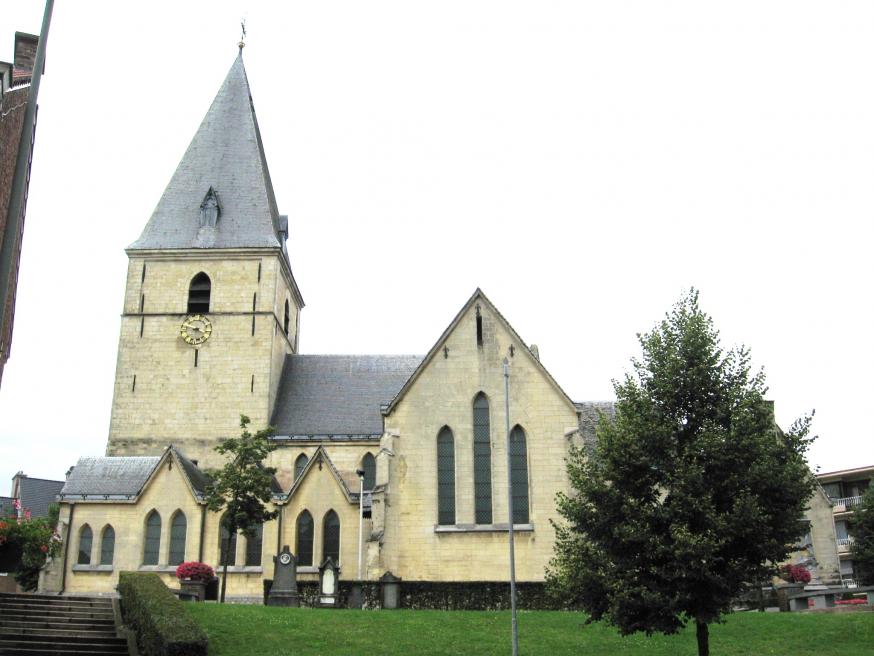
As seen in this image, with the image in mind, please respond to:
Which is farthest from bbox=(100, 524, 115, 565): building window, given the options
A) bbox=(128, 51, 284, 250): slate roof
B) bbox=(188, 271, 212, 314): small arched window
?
bbox=(128, 51, 284, 250): slate roof

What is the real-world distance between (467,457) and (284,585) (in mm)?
8201

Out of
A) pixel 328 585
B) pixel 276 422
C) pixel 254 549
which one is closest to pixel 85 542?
pixel 254 549

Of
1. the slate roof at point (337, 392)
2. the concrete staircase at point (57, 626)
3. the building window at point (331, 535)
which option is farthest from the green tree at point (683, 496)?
the slate roof at point (337, 392)

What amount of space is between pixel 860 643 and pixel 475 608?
1112 cm

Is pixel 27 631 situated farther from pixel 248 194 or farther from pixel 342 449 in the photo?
pixel 248 194

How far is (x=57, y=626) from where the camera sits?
21406 mm

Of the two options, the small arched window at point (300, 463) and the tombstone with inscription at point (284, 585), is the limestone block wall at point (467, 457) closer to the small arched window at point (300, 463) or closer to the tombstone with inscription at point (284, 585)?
the tombstone with inscription at point (284, 585)

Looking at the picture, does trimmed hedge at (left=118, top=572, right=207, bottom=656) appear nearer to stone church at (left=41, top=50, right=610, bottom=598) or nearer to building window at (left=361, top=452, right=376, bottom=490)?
stone church at (left=41, top=50, right=610, bottom=598)

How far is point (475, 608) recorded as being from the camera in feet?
89.1

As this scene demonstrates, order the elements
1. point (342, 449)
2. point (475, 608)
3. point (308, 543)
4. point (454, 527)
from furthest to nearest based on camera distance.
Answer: point (342, 449) < point (308, 543) < point (454, 527) < point (475, 608)

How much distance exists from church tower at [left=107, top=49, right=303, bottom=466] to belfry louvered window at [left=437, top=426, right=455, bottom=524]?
1446 cm

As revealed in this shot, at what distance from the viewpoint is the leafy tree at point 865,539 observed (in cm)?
4319

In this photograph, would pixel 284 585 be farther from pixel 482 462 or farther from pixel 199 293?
→ pixel 199 293

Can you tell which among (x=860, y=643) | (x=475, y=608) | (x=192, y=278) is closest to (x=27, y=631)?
(x=475, y=608)
